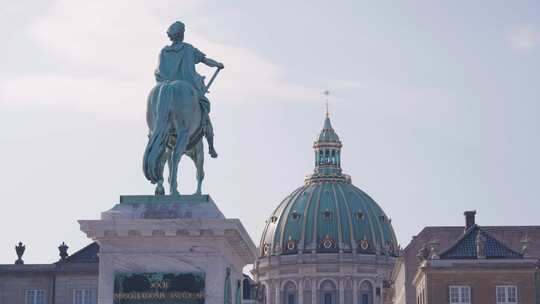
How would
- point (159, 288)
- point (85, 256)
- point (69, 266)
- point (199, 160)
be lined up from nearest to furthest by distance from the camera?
point (159, 288), point (199, 160), point (69, 266), point (85, 256)

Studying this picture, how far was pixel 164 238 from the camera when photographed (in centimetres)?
2703

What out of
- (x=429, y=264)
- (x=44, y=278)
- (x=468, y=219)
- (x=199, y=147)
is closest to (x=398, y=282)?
(x=468, y=219)

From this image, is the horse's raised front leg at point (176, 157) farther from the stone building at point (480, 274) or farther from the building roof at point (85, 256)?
the stone building at point (480, 274)

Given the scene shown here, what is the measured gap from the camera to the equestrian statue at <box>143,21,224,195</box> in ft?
90.7

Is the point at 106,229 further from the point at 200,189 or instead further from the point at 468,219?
the point at 468,219

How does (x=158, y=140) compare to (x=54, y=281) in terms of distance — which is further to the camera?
(x=54, y=281)

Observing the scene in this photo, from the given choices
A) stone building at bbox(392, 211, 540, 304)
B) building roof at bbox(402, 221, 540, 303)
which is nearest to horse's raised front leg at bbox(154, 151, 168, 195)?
stone building at bbox(392, 211, 540, 304)

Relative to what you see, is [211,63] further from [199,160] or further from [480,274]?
[480,274]

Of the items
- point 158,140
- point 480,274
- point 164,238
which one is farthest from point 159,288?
point 480,274

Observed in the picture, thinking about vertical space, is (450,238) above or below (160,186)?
above

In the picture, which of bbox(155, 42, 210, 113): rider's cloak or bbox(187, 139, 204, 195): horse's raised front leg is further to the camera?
bbox(187, 139, 204, 195): horse's raised front leg

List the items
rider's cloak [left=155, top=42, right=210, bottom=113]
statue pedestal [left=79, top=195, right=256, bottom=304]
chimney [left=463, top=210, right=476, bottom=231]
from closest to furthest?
1. statue pedestal [left=79, top=195, right=256, bottom=304]
2. rider's cloak [left=155, top=42, right=210, bottom=113]
3. chimney [left=463, top=210, right=476, bottom=231]

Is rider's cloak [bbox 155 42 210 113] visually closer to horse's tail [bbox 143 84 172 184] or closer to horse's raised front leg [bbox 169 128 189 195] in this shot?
horse's tail [bbox 143 84 172 184]

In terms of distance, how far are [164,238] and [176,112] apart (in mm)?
2394
